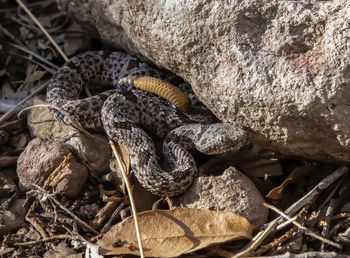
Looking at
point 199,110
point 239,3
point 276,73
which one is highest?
point 239,3

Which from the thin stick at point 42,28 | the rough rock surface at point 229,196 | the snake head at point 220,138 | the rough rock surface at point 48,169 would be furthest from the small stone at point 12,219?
the thin stick at point 42,28

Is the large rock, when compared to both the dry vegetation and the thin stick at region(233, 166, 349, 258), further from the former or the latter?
the dry vegetation

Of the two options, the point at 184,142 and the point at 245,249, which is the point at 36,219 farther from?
the point at 245,249

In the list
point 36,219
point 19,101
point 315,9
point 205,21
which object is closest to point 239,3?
point 205,21

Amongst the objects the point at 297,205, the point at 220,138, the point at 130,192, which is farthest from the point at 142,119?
the point at 297,205

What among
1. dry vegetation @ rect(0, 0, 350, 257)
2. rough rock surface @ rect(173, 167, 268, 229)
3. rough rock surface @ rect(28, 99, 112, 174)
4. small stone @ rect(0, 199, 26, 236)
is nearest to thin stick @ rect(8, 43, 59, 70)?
rough rock surface @ rect(28, 99, 112, 174)

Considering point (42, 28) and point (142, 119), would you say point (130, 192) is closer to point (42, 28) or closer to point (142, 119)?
point (142, 119)
